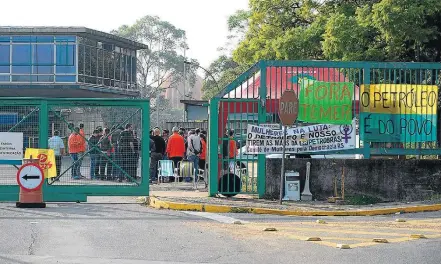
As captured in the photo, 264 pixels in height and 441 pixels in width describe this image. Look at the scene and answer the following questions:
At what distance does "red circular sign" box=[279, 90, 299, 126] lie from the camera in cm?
1692

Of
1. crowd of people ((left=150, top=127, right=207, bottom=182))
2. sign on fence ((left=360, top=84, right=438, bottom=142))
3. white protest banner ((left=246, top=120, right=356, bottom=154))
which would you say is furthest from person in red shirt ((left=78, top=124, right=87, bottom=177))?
crowd of people ((left=150, top=127, right=207, bottom=182))

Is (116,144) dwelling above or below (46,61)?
below

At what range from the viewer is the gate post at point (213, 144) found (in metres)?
18.1

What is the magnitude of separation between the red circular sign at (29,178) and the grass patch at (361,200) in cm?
625

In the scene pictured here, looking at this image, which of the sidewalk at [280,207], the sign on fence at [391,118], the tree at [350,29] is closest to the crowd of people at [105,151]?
the sidewalk at [280,207]

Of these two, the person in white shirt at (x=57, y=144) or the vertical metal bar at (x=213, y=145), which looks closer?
the person in white shirt at (x=57, y=144)

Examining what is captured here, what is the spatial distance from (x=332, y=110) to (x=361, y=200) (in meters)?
1.99

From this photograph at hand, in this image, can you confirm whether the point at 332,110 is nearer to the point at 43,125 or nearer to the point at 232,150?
the point at 232,150

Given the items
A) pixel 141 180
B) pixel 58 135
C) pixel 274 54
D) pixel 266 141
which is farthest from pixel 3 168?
pixel 274 54

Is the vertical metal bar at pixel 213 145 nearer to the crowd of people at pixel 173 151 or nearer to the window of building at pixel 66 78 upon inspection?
the crowd of people at pixel 173 151

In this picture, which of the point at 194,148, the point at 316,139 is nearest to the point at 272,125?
the point at 316,139

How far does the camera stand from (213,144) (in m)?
18.2

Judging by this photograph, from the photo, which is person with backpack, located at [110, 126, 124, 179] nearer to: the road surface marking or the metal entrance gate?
the metal entrance gate

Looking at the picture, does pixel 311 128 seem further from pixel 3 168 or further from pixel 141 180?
pixel 3 168
